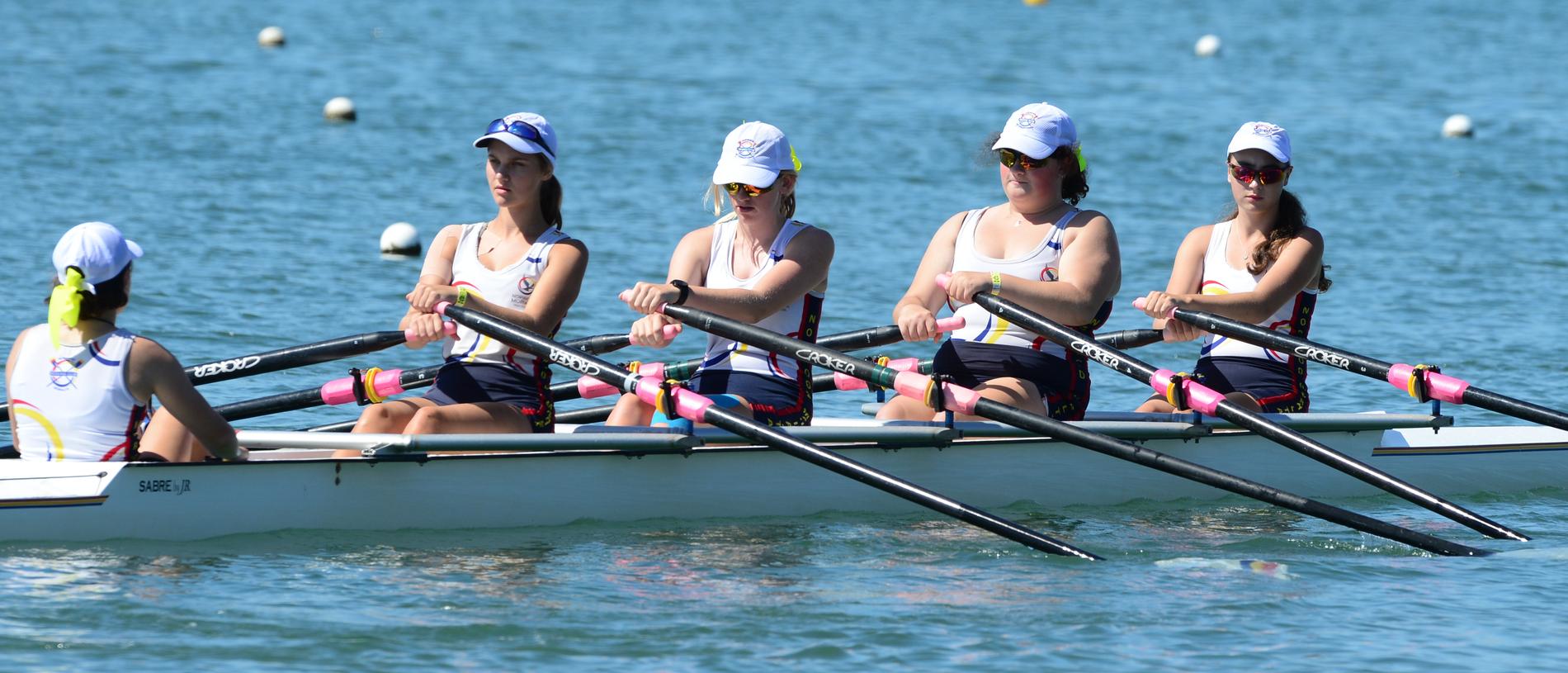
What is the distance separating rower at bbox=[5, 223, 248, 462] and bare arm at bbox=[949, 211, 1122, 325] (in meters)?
2.88

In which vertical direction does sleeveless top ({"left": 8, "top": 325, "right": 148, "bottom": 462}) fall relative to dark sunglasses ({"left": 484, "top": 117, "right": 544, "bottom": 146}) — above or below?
below

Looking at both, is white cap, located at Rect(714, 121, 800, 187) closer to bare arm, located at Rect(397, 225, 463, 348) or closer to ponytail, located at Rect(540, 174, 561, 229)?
ponytail, located at Rect(540, 174, 561, 229)

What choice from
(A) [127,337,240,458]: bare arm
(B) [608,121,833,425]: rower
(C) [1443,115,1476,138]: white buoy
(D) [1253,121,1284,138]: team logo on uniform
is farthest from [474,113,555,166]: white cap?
(C) [1443,115,1476,138]: white buoy

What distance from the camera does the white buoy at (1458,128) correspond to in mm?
23031

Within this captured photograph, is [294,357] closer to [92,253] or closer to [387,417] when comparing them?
[387,417]

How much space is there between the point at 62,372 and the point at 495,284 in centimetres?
166

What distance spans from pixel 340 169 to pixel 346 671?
1373 cm

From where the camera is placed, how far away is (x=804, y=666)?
5875mm

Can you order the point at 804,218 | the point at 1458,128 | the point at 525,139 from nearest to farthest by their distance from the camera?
the point at 525,139, the point at 804,218, the point at 1458,128

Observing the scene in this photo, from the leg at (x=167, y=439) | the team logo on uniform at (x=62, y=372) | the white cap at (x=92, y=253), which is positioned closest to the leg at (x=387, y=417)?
the leg at (x=167, y=439)

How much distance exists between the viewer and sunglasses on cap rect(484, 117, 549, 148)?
23.6ft

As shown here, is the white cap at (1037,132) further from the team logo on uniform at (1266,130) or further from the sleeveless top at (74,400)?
the sleeveless top at (74,400)

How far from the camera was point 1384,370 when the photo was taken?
321 inches

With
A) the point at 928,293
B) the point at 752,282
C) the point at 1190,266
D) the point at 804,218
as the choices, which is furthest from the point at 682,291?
the point at 804,218
